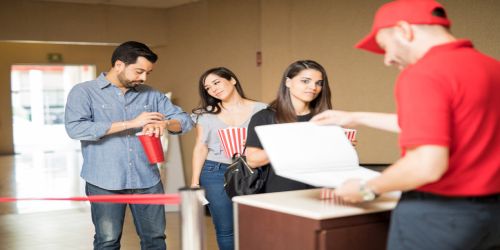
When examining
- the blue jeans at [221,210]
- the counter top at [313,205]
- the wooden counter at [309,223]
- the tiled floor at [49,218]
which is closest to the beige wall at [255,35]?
the tiled floor at [49,218]

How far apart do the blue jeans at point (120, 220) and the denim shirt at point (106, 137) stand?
45 mm

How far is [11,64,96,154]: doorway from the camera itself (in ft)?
65.3

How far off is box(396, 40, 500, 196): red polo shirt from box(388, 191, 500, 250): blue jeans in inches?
1.5

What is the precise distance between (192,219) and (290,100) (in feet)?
3.70

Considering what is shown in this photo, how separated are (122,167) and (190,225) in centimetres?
128

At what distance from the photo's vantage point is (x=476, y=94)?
6.07 feet

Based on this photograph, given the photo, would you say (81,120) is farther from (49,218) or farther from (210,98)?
(49,218)

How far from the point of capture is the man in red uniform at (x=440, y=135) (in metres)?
1.82

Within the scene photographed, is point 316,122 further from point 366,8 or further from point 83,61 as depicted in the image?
point 83,61

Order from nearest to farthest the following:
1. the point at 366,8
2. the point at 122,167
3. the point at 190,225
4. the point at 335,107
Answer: the point at 190,225 → the point at 122,167 → the point at 366,8 → the point at 335,107

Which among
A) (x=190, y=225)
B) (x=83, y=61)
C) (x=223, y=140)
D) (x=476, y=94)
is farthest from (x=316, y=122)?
(x=83, y=61)

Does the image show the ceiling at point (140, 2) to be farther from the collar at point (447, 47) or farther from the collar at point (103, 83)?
the collar at point (447, 47)

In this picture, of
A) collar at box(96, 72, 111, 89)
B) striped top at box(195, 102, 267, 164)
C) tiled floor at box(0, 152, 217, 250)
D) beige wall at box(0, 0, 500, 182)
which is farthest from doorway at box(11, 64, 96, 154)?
collar at box(96, 72, 111, 89)

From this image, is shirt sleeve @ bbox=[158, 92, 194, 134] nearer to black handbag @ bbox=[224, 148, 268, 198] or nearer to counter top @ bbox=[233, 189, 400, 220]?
black handbag @ bbox=[224, 148, 268, 198]
